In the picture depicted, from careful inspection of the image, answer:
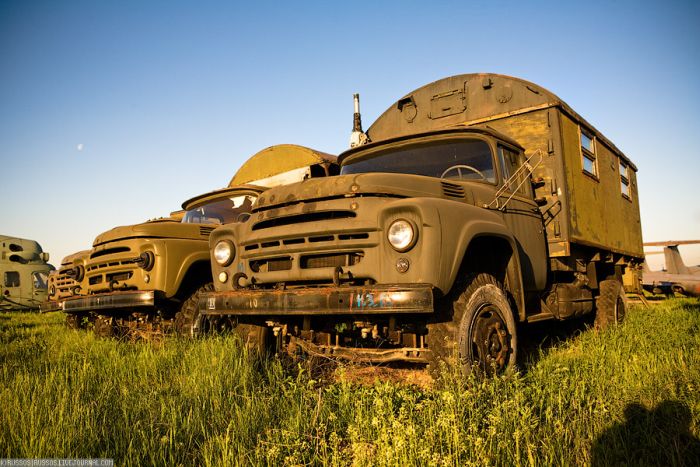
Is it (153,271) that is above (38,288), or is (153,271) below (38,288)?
below

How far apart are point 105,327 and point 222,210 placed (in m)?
2.21

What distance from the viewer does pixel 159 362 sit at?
4477 mm

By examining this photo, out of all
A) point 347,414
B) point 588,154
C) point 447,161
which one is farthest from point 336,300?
point 588,154

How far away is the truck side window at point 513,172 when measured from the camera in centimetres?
500

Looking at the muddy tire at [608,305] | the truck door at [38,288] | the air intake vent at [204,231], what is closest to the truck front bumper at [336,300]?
the air intake vent at [204,231]

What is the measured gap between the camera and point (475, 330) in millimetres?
3686

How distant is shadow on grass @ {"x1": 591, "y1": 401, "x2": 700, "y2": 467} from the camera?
2.36 meters

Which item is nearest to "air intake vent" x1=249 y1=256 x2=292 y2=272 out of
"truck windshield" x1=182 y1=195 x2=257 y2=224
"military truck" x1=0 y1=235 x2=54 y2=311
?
"truck windshield" x1=182 y1=195 x2=257 y2=224

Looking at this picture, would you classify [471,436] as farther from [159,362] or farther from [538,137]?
[538,137]

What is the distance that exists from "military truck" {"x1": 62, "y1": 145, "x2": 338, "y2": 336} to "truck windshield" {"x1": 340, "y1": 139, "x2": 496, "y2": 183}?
1550 mm

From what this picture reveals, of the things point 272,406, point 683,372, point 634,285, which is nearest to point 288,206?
point 272,406

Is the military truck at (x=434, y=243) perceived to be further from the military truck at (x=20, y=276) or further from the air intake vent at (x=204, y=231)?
the military truck at (x=20, y=276)

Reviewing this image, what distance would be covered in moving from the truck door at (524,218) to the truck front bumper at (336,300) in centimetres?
195

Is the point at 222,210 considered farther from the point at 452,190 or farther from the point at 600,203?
the point at 600,203
